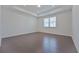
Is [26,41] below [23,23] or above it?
below

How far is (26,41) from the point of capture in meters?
1.60

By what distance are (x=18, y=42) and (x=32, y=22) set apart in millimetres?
503

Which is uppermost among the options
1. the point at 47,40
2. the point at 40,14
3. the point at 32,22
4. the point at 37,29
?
the point at 40,14

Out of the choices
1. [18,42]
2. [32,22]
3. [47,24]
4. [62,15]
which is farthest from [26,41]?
[62,15]

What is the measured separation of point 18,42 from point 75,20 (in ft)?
3.40

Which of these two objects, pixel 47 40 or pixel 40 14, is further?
pixel 47 40

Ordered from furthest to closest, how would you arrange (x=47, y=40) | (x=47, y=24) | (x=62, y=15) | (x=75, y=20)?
(x=62, y=15), (x=47, y=40), (x=75, y=20), (x=47, y=24)

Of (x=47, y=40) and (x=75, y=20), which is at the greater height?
(x=75, y=20)

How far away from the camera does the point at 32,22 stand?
148 cm

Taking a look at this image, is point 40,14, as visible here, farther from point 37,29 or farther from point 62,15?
point 62,15

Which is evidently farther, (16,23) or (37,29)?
(16,23)
